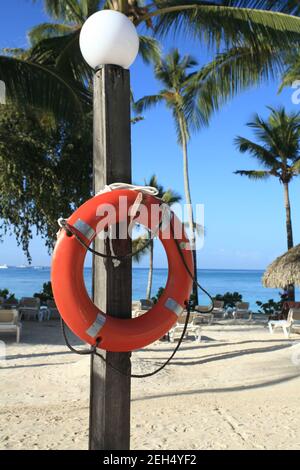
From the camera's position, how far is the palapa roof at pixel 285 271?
1385cm

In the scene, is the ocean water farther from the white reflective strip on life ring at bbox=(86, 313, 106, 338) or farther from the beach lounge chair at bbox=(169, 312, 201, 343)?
the white reflective strip on life ring at bbox=(86, 313, 106, 338)

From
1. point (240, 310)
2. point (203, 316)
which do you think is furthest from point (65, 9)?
point (240, 310)

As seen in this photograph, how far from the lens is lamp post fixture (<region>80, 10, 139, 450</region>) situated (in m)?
2.16

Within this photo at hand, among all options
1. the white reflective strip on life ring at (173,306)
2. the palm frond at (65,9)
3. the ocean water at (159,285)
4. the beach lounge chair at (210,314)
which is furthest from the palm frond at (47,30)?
the ocean water at (159,285)

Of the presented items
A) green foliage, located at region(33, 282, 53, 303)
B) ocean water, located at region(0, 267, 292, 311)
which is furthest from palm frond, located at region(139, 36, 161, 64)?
ocean water, located at region(0, 267, 292, 311)

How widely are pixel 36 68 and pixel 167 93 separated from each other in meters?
12.8

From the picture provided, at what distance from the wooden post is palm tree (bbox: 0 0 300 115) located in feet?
11.9

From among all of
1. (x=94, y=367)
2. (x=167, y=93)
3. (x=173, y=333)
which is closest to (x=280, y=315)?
(x=173, y=333)

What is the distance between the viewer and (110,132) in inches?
88.8

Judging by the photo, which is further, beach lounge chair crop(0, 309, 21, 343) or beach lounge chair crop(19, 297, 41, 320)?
beach lounge chair crop(19, 297, 41, 320)

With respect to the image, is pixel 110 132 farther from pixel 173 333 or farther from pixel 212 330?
pixel 212 330

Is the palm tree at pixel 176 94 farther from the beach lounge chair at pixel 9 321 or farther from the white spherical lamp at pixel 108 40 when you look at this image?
the white spherical lamp at pixel 108 40

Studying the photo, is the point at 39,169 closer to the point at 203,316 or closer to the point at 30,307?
the point at 30,307
